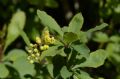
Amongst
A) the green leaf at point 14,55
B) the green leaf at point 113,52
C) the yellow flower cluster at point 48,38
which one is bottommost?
the green leaf at point 113,52

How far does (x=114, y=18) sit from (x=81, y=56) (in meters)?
0.79

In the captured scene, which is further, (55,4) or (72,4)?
(72,4)

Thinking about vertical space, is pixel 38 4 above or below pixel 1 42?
above

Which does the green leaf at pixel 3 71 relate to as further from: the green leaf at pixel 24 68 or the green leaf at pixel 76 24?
the green leaf at pixel 76 24

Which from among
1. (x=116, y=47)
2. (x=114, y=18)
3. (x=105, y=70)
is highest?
(x=114, y=18)

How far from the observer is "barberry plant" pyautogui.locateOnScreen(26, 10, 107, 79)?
58.1 inches

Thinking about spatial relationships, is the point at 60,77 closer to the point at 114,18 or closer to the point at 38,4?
the point at 114,18

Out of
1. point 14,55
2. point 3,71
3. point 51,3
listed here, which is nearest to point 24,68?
point 3,71

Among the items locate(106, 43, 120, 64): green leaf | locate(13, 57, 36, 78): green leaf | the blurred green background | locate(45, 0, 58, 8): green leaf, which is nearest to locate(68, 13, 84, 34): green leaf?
the blurred green background

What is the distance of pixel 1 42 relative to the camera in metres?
2.27

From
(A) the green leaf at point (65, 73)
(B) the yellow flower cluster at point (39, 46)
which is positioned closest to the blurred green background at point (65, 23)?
(B) the yellow flower cluster at point (39, 46)

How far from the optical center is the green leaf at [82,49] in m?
1.43

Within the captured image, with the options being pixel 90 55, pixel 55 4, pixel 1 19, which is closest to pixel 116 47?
pixel 55 4

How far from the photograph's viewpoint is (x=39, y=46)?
1586 millimetres
